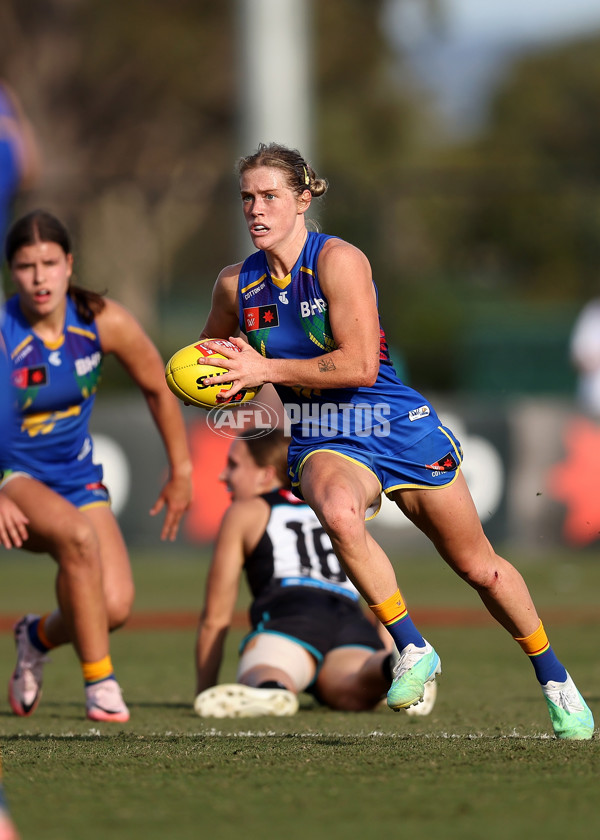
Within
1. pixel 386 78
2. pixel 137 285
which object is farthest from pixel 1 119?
pixel 386 78

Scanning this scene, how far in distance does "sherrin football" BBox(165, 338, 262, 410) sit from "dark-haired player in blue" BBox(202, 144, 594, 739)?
0.23ft

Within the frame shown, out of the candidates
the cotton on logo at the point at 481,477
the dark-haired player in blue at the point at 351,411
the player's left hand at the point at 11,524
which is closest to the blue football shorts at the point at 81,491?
the player's left hand at the point at 11,524

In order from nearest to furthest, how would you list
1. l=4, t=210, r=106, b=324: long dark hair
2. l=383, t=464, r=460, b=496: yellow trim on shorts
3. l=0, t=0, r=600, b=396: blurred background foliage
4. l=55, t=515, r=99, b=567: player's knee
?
l=383, t=464, r=460, b=496: yellow trim on shorts → l=55, t=515, r=99, b=567: player's knee → l=4, t=210, r=106, b=324: long dark hair → l=0, t=0, r=600, b=396: blurred background foliage

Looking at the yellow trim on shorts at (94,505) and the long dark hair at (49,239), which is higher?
the long dark hair at (49,239)

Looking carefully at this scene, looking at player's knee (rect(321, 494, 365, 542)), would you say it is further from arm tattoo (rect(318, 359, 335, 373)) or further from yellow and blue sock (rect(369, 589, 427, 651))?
arm tattoo (rect(318, 359, 335, 373))

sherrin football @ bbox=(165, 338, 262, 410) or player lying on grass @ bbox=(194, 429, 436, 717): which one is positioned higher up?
sherrin football @ bbox=(165, 338, 262, 410)

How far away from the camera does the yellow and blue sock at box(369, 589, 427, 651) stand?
500cm

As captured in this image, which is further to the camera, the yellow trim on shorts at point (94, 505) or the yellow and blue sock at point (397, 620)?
the yellow trim on shorts at point (94, 505)

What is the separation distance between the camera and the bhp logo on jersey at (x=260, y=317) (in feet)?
17.3

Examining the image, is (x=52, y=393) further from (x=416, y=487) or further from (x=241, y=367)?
(x=416, y=487)

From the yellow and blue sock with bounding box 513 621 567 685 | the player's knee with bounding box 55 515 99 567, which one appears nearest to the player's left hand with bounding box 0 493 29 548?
the player's knee with bounding box 55 515 99 567

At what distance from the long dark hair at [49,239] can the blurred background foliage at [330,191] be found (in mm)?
2133

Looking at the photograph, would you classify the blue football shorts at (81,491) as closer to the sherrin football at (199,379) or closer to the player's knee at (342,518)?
the sherrin football at (199,379)

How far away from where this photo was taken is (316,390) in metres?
5.24
